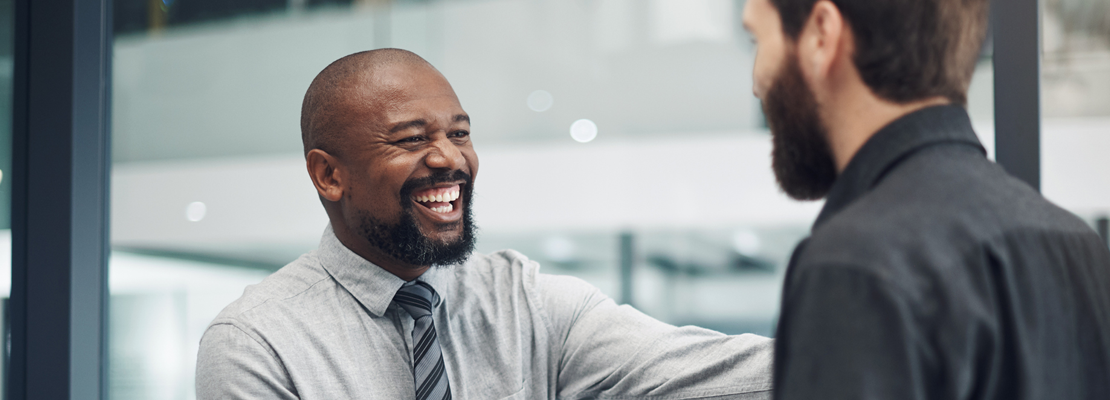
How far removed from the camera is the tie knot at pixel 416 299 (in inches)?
42.2

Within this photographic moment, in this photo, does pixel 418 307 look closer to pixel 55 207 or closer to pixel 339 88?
pixel 339 88

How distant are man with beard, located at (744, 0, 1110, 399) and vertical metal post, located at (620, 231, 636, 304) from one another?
377cm

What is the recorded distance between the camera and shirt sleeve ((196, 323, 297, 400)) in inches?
36.5

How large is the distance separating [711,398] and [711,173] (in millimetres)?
3062

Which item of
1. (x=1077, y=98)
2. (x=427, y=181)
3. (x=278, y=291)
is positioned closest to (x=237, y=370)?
(x=278, y=291)

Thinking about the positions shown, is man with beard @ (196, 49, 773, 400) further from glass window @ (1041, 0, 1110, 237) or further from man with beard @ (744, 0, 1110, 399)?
glass window @ (1041, 0, 1110, 237)

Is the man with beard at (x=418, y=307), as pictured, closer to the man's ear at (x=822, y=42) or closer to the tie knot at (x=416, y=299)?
the tie knot at (x=416, y=299)

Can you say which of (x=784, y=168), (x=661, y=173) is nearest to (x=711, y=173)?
(x=661, y=173)

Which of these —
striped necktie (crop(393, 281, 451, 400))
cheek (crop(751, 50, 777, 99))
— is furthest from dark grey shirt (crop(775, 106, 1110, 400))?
striped necktie (crop(393, 281, 451, 400))

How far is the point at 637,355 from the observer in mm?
1070

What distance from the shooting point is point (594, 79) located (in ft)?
14.1

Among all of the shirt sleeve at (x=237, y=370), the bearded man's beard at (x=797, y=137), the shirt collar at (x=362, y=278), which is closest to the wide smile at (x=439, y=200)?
the shirt collar at (x=362, y=278)

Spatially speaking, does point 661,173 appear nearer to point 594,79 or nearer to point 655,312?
point 594,79

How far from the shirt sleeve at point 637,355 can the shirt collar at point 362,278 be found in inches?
8.3
